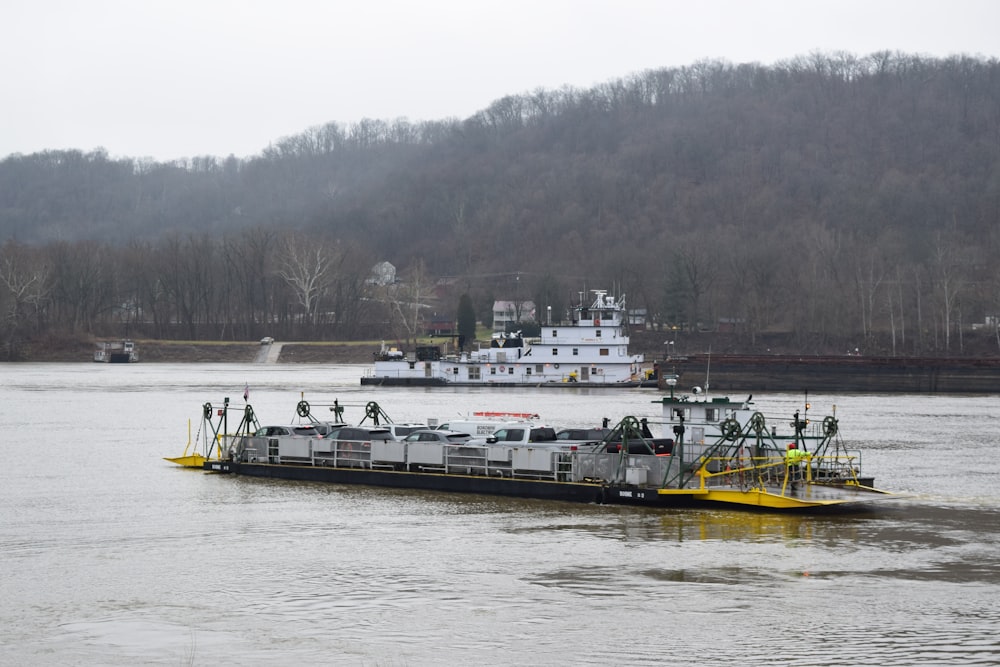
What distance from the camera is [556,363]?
10181 centimetres

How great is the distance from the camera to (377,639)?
21125 millimetres

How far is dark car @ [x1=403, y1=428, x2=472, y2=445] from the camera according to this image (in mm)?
39875

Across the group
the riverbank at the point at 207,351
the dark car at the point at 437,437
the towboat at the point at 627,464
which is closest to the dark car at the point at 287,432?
the towboat at the point at 627,464

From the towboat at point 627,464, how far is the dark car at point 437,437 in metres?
0.51

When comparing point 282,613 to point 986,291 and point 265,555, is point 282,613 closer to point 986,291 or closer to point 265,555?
point 265,555

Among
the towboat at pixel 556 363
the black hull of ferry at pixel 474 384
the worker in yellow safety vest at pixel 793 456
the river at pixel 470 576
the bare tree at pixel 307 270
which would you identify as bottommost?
the river at pixel 470 576

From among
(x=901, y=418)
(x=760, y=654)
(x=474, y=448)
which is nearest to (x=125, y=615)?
(x=760, y=654)

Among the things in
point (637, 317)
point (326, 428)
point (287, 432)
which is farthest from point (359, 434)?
point (637, 317)

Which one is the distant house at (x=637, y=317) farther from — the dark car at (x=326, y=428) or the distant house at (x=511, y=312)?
the dark car at (x=326, y=428)

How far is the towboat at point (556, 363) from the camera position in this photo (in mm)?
101125

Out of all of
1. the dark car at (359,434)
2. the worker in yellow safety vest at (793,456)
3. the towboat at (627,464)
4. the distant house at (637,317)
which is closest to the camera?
the worker in yellow safety vest at (793,456)

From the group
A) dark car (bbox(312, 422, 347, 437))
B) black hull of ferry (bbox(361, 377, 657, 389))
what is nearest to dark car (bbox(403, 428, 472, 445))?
dark car (bbox(312, 422, 347, 437))

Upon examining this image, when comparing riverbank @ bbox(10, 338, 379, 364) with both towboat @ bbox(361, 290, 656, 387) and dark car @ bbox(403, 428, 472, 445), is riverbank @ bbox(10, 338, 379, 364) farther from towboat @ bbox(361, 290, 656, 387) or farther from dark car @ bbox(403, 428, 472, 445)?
dark car @ bbox(403, 428, 472, 445)

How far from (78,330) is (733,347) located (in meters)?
84.4
